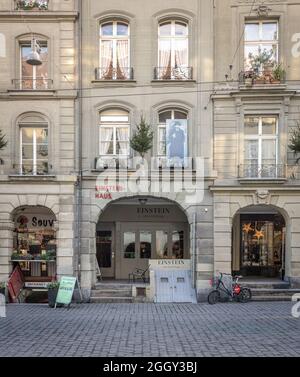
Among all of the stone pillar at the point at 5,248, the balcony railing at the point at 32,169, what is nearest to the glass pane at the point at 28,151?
the balcony railing at the point at 32,169

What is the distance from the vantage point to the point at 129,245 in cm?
2188

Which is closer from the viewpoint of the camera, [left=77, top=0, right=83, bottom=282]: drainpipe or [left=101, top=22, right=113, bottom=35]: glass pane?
[left=77, top=0, right=83, bottom=282]: drainpipe

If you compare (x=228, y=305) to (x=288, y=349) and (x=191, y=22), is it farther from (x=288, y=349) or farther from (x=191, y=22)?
(x=191, y=22)

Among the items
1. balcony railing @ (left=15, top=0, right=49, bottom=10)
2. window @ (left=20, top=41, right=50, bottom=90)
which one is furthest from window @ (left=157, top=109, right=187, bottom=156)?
balcony railing @ (left=15, top=0, right=49, bottom=10)

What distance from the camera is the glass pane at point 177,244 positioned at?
21828 millimetres

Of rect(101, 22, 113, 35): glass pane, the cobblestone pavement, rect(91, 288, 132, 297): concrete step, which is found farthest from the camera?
rect(101, 22, 113, 35): glass pane

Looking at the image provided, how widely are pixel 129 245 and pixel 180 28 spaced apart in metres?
9.57

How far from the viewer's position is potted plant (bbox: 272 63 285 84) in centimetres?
1781

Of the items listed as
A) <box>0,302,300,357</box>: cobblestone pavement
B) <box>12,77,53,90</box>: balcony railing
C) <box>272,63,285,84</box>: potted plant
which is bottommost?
<box>0,302,300,357</box>: cobblestone pavement

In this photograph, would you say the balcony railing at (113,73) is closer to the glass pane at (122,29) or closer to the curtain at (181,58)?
the glass pane at (122,29)

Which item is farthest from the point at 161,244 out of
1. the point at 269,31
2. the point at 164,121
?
the point at 269,31

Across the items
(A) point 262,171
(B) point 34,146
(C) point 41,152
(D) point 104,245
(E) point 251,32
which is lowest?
(D) point 104,245

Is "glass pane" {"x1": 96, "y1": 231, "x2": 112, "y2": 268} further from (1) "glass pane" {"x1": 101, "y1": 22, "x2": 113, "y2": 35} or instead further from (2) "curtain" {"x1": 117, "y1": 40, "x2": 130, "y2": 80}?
(1) "glass pane" {"x1": 101, "y1": 22, "x2": 113, "y2": 35}

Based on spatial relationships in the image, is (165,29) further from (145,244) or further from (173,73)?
(145,244)
